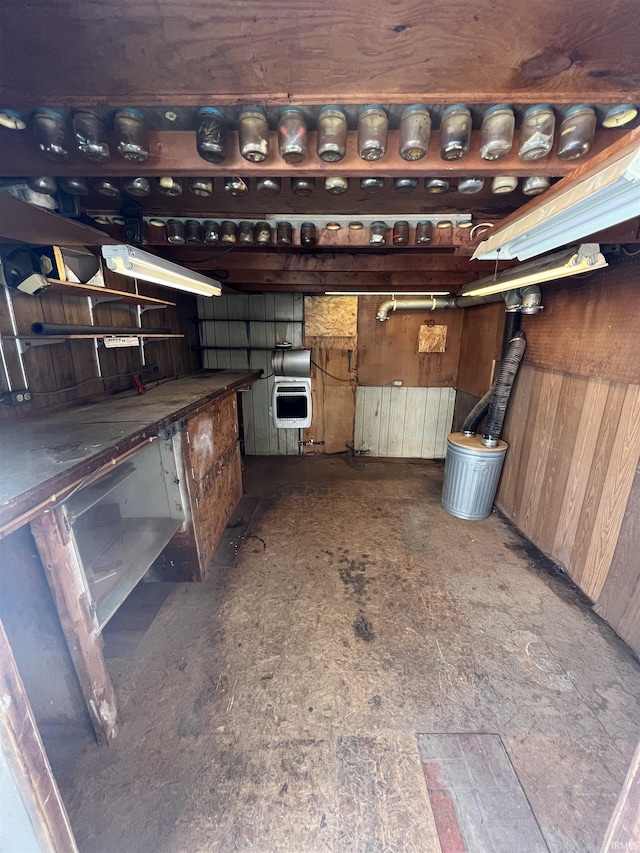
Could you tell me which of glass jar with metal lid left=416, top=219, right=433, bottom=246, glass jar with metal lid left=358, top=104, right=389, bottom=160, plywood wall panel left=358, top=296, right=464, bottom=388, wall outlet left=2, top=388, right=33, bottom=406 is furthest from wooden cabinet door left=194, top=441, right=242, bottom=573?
plywood wall panel left=358, top=296, right=464, bottom=388

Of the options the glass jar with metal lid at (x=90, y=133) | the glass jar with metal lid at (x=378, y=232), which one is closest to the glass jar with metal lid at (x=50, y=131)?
the glass jar with metal lid at (x=90, y=133)

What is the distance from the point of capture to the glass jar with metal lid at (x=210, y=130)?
3.30 ft

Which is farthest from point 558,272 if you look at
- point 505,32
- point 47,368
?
point 47,368

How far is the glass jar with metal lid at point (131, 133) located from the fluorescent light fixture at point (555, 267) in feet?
6.58

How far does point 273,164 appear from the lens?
1.15m

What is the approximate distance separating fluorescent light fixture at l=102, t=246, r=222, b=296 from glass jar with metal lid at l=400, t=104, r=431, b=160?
109 centimetres

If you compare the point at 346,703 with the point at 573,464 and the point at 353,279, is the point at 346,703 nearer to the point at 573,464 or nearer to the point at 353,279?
the point at 573,464

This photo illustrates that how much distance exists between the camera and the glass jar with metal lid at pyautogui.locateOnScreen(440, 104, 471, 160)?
3.18 ft

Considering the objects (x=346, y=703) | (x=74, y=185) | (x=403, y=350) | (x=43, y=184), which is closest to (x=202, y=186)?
(x=74, y=185)

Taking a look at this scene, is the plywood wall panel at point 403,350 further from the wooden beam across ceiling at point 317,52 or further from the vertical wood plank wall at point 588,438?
the wooden beam across ceiling at point 317,52

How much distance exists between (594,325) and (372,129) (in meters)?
2.02

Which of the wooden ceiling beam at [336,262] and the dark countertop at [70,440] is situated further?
the wooden ceiling beam at [336,262]

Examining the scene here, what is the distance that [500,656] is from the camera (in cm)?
171

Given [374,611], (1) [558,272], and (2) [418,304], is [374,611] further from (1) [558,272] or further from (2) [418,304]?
(2) [418,304]
